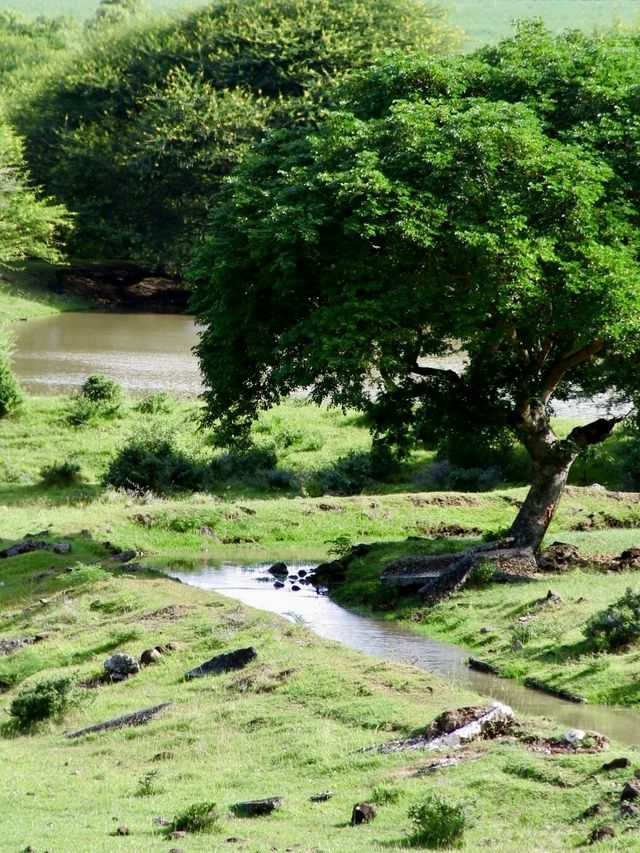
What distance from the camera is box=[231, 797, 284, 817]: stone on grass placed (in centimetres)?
1325

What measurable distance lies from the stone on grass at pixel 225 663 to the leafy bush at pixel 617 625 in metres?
5.22

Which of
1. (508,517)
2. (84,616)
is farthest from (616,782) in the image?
(508,517)

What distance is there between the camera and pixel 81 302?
8725 centimetres

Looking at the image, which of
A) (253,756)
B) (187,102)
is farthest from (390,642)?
(187,102)

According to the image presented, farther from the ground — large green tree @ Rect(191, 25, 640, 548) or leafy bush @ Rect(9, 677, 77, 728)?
large green tree @ Rect(191, 25, 640, 548)

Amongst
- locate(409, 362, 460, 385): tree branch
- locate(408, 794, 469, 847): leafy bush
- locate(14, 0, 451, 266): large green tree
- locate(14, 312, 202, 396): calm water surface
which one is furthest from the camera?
locate(14, 0, 451, 266): large green tree

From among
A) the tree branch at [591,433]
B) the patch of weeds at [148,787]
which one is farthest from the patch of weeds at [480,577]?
the patch of weeds at [148,787]

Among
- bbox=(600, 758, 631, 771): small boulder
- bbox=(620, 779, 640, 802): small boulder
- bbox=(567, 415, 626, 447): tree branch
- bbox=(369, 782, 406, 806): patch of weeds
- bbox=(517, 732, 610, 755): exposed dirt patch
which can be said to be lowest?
bbox=(369, 782, 406, 806): patch of weeds

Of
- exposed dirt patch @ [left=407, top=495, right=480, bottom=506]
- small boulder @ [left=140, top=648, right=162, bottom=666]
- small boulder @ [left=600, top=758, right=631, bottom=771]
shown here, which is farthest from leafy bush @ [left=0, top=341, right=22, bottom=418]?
small boulder @ [left=600, top=758, right=631, bottom=771]

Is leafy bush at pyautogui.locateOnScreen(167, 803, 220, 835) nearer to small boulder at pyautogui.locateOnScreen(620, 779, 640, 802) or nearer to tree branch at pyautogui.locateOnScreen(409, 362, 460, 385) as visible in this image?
small boulder at pyautogui.locateOnScreen(620, 779, 640, 802)

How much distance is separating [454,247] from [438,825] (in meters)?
14.3

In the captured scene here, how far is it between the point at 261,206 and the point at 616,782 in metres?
16.7

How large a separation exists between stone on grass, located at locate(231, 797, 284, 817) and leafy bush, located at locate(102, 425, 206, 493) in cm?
2481

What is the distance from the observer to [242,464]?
133 feet
